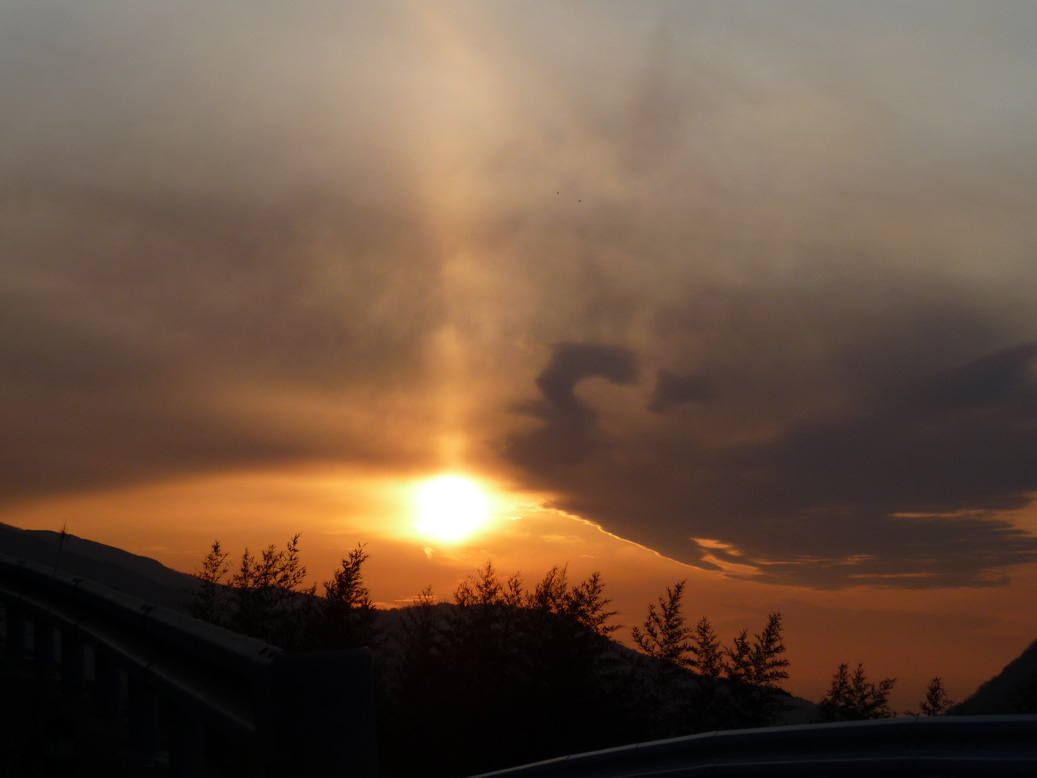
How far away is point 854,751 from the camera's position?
5.69 metres

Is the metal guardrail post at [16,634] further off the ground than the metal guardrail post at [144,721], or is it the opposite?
the metal guardrail post at [16,634]

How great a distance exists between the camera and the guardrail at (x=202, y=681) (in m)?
3.78

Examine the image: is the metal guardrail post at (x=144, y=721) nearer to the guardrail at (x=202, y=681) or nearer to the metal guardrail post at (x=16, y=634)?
the guardrail at (x=202, y=681)

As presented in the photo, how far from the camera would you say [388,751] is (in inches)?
2367

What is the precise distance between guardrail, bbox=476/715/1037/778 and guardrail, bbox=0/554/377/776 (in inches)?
126

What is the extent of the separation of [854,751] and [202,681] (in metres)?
3.93

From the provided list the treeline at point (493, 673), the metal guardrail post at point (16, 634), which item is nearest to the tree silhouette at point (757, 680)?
the treeline at point (493, 673)

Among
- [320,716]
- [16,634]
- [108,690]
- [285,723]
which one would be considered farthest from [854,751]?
[16,634]

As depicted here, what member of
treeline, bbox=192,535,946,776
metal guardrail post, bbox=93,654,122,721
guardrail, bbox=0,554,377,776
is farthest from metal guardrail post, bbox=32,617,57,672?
treeline, bbox=192,535,946,776

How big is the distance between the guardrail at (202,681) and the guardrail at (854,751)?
319 cm

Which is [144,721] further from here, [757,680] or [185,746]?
[757,680]

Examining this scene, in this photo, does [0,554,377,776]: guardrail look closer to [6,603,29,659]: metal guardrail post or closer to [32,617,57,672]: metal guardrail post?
[32,617,57,672]: metal guardrail post

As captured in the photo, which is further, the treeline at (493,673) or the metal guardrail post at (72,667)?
the treeline at (493,673)

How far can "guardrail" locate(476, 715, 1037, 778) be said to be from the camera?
5.14 m
